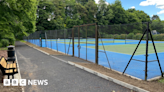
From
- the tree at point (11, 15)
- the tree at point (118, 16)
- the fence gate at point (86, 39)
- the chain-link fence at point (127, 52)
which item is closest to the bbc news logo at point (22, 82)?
the chain-link fence at point (127, 52)

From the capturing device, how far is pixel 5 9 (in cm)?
1952

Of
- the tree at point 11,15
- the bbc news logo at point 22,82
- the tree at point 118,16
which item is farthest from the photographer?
the tree at point 118,16

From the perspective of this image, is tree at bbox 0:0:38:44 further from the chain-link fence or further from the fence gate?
the fence gate

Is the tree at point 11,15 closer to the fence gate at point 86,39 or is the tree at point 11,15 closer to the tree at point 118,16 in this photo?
the fence gate at point 86,39

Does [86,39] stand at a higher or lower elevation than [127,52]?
higher

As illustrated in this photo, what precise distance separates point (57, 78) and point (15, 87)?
1.99 m

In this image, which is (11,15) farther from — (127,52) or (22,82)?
(22,82)

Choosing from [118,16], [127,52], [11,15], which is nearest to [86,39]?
[127,52]

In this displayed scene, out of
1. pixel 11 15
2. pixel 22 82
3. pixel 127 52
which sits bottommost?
pixel 127 52

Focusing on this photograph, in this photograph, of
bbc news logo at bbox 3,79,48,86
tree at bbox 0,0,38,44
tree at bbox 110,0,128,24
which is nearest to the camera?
bbc news logo at bbox 3,79,48,86

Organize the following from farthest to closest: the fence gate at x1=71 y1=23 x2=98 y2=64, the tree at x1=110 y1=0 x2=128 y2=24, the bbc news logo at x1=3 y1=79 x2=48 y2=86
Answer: the tree at x1=110 y1=0 x2=128 y2=24, the fence gate at x1=71 y1=23 x2=98 y2=64, the bbc news logo at x1=3 y1=79 x2=48 y2=86

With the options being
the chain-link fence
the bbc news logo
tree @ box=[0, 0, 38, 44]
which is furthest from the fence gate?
tree @ box=[0, 0, 38, 44]

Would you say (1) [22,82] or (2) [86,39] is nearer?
(1) [22,82]

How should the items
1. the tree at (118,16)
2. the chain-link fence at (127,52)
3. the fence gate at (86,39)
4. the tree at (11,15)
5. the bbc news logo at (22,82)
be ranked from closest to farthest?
the bbc news logo at (22,82) → the chain-link fence at (127,52) → the fence gate at (86,39) → the tree at (11,15) → the tree at (118,16)
